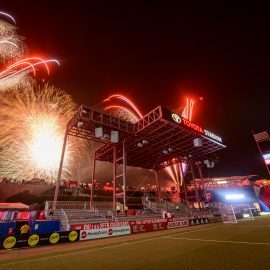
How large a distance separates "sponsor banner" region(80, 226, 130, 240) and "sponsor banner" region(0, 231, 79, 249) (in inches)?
25.3

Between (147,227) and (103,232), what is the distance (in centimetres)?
486

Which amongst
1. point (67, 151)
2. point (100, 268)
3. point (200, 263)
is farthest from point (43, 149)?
point (200, 263)

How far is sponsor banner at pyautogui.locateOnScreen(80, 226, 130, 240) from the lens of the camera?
14.3 metres

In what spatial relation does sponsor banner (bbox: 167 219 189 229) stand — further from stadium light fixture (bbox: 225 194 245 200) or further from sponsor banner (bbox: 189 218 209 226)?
stadium light fixture (bbox: 225 194 245 200)

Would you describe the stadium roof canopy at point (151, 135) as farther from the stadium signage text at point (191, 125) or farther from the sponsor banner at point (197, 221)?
the sponsor banner at point (197, 221)

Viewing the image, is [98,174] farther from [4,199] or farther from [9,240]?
[9,240]

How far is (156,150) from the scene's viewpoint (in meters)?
33.2

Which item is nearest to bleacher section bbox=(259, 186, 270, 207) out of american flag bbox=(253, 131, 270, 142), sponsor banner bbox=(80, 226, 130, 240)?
american flag bbox=(253, 131, 270, 142)

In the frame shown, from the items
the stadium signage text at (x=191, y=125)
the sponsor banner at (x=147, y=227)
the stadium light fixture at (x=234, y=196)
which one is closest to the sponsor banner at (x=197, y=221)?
the sponsor banner at (x=147, y=227)

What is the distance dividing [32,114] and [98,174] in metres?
42.0

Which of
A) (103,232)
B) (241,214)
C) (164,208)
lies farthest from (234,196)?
(103,232)

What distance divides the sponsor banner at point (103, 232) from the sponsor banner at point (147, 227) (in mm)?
662

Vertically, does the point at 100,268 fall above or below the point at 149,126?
below

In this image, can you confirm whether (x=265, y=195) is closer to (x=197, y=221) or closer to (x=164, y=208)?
(x=197, y=221)
